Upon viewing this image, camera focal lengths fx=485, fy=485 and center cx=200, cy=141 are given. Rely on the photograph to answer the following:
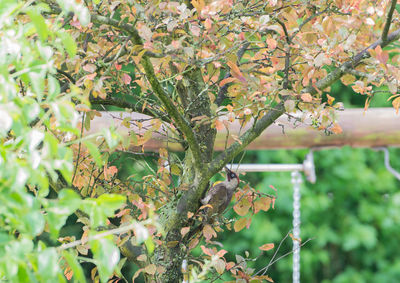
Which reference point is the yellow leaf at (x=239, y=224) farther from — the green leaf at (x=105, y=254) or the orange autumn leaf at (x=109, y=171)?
the green leaf at (x=105, y=254)

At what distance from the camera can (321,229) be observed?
3449mm

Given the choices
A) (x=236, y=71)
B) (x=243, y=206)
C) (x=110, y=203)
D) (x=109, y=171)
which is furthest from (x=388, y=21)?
(x=109, y=171)

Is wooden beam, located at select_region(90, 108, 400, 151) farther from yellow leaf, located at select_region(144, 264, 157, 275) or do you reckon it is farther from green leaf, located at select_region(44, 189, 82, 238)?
green leaf, located at select_region(44, 189, 82, 238)

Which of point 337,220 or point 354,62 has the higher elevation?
point 354,62

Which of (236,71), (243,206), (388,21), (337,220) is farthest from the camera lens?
(337,220)

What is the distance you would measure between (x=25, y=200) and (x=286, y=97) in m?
0.78

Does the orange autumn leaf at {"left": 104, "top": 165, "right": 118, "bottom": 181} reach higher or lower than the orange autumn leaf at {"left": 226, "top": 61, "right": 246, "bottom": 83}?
lower

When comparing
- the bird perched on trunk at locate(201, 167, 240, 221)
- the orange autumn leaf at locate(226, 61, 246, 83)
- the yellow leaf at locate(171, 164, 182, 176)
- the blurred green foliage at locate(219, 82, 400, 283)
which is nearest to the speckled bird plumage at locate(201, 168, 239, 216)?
the bird perched on trunk at locate(201, 167, 240, 221)

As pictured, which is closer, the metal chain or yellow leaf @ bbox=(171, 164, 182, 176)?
yellow leaf @ bbox=(171, 164, 182, 176)

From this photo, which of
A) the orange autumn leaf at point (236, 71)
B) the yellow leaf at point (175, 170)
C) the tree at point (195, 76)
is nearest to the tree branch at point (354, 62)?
the tree at point (195, 76)

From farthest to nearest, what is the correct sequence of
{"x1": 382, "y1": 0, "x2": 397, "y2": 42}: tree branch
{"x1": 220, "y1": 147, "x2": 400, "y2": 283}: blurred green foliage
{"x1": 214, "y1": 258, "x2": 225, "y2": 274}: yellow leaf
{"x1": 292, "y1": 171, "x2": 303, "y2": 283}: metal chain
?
{"x1": 220, "y1": 147, "x2": 400, "y2": 283}: blurred green foliage → {"x1": 292, "y1": 171, "x2": 303, "y2": 283}: metal chain → {"x1": 214, "y1": 258, "x2": 225, "y2": 274}: yellow leaf → {"x1": 382, "y1": 0, "x2": 397, "y2": 42}: tree branch

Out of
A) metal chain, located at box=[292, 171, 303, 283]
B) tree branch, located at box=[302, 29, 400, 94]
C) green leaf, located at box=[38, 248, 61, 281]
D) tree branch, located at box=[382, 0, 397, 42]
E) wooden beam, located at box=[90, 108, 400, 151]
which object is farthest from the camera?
wooden beam, located at box=[90, 108, 400, 151]

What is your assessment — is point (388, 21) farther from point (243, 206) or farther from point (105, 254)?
point (105, 254)

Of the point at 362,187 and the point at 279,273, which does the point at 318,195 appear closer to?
the point at 362,187
